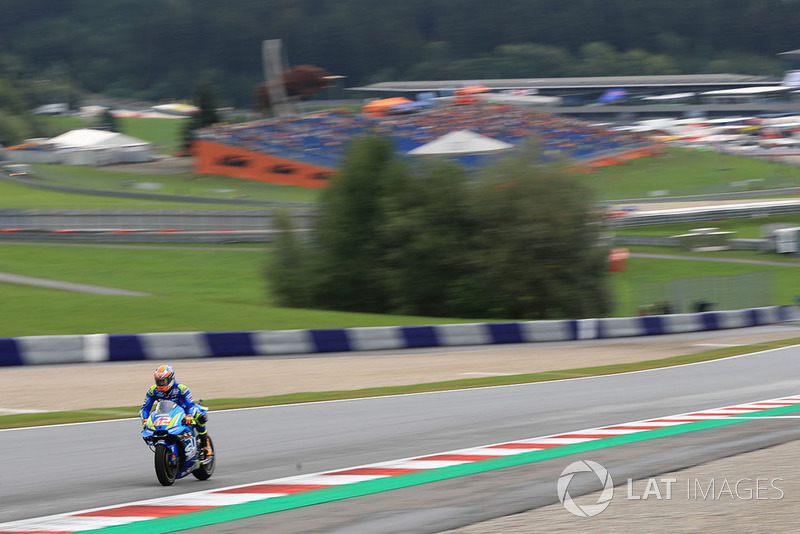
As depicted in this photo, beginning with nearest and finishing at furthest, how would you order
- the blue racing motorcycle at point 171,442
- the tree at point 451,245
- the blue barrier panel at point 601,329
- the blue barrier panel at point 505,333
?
the blue racing motorcycle at point 171,442 < the blue barrier panel at point 505,333 < the blue barrier panel at point 601,329 < the tree at point 451,245

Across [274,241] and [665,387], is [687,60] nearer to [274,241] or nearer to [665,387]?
[274,241]

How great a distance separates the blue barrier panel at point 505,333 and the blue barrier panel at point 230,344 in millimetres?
6635

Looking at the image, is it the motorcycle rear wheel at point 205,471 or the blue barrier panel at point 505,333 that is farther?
the blue barrier panel at point 505,333

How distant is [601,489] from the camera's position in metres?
7.83

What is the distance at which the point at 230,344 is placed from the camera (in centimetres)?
1930

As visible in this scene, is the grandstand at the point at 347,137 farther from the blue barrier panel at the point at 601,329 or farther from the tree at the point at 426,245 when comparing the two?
the blue barrier panel at the point at 601,329

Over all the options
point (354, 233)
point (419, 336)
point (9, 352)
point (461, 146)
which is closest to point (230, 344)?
point (9, 352)

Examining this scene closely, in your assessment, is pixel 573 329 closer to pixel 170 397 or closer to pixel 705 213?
pixel 170 397

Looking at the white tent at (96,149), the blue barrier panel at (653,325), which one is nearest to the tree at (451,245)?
the blue barrier panel at (653,325)

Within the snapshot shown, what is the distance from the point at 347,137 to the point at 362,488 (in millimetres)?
91335

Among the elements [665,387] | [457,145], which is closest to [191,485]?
[665,387]

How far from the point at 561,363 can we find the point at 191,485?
12.7 m

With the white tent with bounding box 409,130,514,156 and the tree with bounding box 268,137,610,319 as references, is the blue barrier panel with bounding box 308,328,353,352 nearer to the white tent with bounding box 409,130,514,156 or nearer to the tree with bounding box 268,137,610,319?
the tree with bounding box 268,137,610,319

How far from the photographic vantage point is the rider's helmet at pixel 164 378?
762 centimetres
